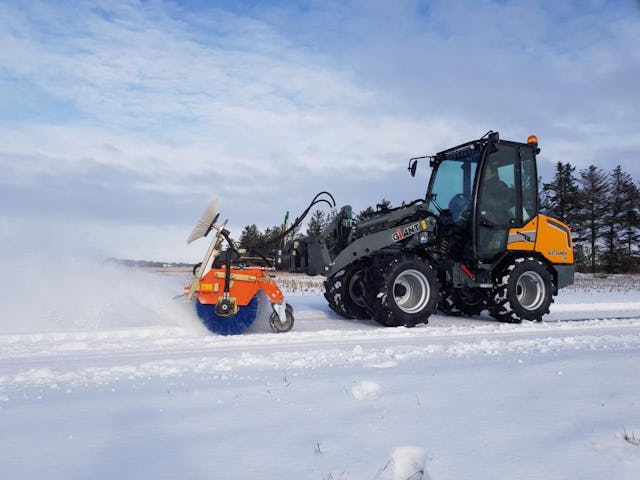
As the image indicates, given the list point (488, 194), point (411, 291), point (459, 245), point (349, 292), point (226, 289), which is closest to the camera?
point (226, 289)

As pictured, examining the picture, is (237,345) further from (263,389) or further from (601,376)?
(601,376)

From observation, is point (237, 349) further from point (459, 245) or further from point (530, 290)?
point (530, 290)

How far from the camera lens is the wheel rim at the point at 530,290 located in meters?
8.42

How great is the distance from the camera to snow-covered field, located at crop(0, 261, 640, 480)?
7.48 ft

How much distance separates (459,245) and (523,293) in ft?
4.45

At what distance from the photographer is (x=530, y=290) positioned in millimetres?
8578

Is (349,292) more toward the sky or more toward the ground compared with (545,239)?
more toward the ground

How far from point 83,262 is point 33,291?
697 mm

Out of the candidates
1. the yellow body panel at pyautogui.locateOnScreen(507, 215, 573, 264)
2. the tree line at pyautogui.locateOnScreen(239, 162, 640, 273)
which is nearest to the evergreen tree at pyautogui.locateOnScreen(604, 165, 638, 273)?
the tree line at pyautogui.locateOnScreen(239, 162, 640, 273)

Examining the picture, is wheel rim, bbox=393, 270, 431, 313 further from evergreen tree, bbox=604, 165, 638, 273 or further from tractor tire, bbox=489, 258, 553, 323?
evergreen tree, bbox=604, 165, 638, 273

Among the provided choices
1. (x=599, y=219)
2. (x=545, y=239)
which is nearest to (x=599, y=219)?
(x=599, y=219)

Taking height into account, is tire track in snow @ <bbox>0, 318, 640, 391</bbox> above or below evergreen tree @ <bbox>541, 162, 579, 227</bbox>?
below

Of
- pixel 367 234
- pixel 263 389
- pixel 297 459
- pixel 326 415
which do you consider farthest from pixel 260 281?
pixel 297 459

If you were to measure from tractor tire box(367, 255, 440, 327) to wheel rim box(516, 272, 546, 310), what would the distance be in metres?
1.76
